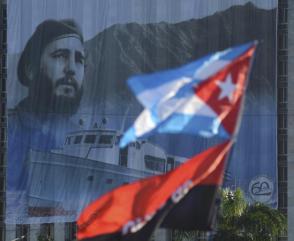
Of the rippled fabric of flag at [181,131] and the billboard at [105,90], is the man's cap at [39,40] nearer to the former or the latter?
the billboard at [105,90]

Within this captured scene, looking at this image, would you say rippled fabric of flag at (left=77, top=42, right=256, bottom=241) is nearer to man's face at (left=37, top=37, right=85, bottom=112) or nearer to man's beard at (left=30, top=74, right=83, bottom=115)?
man's beard at (left=30, top=74, right=83, bottom=115)

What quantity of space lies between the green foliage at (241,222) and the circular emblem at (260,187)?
1475 centimetres

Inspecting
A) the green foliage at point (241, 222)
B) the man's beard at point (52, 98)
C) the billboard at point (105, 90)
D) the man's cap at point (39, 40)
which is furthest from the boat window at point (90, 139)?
the green foliage at point (241, 222)

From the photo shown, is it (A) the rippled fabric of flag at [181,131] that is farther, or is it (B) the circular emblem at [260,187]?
Result: (B) the circular emblem at [260,187]

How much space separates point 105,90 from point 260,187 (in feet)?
40.0

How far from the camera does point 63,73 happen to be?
5194 centimetres

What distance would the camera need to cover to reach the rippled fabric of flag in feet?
41.3

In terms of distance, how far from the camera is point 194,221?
1294 centimetres

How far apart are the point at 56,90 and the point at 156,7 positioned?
893 cm

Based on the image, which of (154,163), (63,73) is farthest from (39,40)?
(154,163)

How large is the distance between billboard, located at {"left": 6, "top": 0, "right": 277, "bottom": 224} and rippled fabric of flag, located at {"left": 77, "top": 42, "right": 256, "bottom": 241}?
37502mm

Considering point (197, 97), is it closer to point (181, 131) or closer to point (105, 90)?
point (181, 131)

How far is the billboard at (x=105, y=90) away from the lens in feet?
166

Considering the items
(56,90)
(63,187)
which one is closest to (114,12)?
(56,90)
